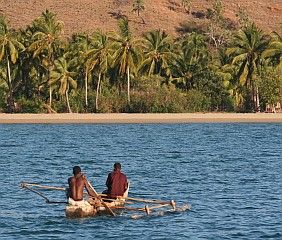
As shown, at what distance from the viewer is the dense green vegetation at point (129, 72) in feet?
319

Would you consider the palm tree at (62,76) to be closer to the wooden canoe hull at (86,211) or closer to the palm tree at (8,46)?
the palm tree at (8,46)

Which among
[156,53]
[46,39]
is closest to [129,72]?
[156,53]

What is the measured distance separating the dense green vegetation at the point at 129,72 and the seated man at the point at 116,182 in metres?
67.2

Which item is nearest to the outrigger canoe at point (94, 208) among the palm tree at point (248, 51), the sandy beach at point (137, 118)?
the sandy beach at point (137, 118)

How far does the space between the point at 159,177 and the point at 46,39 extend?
57568 millimetres

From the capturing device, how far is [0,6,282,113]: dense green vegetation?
319ft

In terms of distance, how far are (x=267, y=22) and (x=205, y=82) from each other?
98288 millimetres

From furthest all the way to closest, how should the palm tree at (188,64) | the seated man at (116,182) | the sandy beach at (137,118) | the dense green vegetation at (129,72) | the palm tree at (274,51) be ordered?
1. the palm tree at (188,64)
2. the dense green vegetation at (129,72)
3. the sandy beach at (137,118)
4. the palm tree at (274,51)
5. the seated man at (116,182)

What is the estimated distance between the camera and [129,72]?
334ft

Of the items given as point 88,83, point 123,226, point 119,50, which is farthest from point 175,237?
point 88,83

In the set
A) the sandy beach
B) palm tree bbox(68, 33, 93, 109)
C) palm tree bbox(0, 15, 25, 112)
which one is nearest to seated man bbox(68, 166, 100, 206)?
palm tree bbox(68, 33, 93, 109)

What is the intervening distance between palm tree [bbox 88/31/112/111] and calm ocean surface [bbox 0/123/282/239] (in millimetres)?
11152

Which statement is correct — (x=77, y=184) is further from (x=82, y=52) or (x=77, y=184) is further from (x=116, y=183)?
(x=82, y=52)

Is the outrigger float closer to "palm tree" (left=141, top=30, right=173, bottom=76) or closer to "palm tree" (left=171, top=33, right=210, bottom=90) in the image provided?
"palm tree" (left=141, top=30, right=173, bottom=76)
